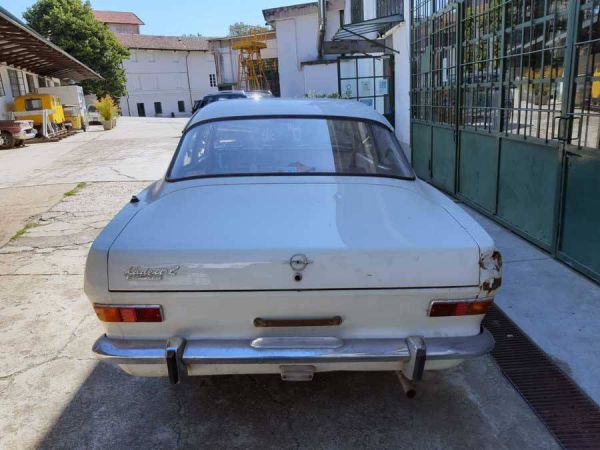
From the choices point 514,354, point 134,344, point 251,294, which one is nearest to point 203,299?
point 251,294

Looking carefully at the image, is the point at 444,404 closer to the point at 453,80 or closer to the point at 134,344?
the point at 134,344

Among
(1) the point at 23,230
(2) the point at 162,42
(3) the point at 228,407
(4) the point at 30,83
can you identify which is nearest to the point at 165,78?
(2) the point at 162,42

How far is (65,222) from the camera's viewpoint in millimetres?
7117

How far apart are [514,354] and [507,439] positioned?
90cm

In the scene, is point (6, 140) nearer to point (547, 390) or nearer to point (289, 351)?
point (289, 351)

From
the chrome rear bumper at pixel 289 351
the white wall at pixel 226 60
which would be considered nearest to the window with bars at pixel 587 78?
the chrome rear bumper at pixel 289 351

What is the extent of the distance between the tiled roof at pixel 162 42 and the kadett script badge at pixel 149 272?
53303mm

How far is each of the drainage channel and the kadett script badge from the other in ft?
7.06

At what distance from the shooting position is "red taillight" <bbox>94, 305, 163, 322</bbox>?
7.34 feet

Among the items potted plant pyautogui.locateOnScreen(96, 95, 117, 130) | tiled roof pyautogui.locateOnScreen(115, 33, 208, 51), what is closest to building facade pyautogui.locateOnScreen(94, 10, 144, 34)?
tiled roof pyautogui.locateOnScreen(115, 33, 208, 51)

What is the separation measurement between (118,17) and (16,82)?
1904 inches

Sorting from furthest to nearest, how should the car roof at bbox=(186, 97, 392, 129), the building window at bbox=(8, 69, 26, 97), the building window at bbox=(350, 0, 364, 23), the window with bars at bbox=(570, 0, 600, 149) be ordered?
1. the building window at bbox=(8, 69, 26, 97)
2. the building window at bbox=(350, 0, 364, 23)
3. the window with bars at bbox=(570, 0, 600, 149)
4. the car roof at bbox=(186, 97, 392, 129)

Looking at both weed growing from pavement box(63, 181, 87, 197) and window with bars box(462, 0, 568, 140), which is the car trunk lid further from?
weed growing from pavement box(63, 181, 87, 197)

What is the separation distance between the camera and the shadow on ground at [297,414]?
2.51 m
